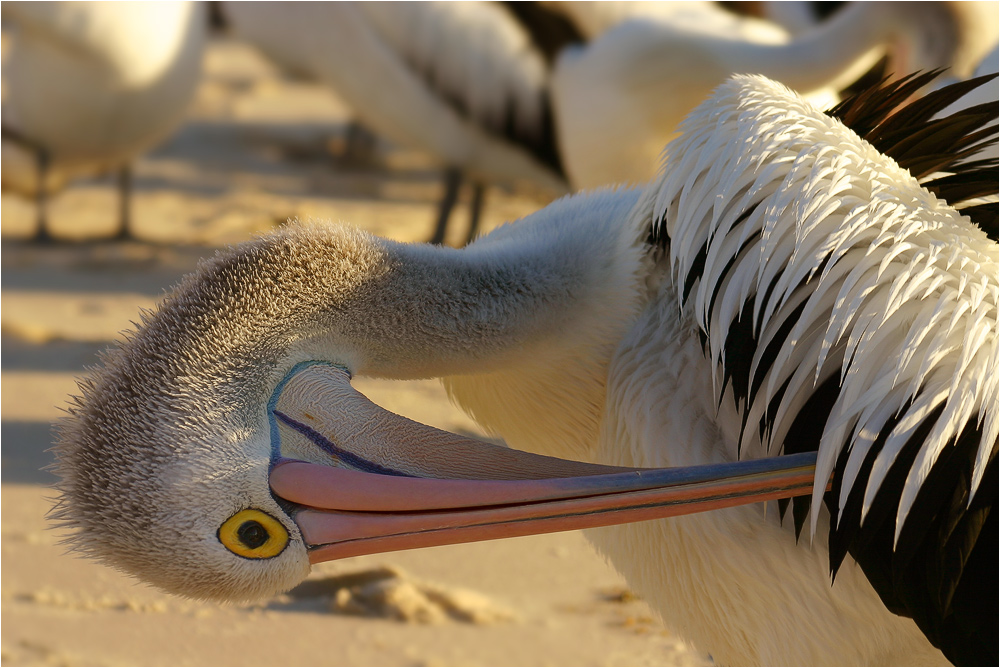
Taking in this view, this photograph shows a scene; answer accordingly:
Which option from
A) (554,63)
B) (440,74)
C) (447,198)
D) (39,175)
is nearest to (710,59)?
(554,63)

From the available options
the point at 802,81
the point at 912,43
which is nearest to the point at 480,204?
the point at 802,81

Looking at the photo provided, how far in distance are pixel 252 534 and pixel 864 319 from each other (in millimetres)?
934

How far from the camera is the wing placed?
62.0 inches

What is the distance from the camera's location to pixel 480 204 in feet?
17.3

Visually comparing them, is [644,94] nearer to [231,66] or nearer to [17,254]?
[17,254]

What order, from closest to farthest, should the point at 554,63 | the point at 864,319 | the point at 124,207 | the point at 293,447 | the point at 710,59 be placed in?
the point at 864,319, the point at 293,447, the point at 710,59, the point at 554,63, the point at 124,207

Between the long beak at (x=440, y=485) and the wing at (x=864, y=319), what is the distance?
0.35 feet

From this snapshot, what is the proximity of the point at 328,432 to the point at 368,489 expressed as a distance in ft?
0.41

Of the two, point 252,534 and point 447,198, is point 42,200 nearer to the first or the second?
point 447,198

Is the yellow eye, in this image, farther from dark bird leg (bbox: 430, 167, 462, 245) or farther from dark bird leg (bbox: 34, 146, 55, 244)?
dark bird leg (bbox: 34, 146, 55, 244)

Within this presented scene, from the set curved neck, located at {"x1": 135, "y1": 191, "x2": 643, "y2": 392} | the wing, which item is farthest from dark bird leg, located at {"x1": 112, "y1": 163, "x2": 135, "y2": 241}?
the wing

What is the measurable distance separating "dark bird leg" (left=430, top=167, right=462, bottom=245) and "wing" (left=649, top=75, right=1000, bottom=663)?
3169 mm

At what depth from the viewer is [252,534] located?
1.68 m

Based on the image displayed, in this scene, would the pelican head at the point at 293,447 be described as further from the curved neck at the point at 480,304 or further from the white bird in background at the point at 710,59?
the white bird in background at the point at 710,59
